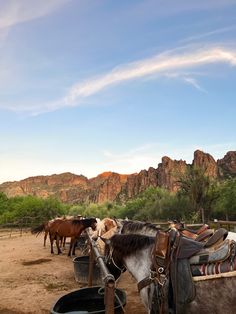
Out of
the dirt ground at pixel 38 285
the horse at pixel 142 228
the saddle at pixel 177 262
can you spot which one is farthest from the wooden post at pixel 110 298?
the dirt ground at pixel 38 285

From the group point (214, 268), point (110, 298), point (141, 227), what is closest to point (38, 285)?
point (141, 227)

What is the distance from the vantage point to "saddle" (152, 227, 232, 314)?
3.66 m

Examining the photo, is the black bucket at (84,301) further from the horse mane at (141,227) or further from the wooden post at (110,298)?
the wooden post at (110,298)

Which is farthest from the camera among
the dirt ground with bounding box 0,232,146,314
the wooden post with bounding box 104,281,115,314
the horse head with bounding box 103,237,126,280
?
the dirt ground with bounding box 0,232,146,314

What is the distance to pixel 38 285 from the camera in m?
9.23

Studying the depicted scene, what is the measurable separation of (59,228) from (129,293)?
28.9 feet

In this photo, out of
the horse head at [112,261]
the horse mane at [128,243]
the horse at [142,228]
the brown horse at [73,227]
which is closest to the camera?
the horse mane at [128,243]

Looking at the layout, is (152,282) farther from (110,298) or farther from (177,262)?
(110,298)

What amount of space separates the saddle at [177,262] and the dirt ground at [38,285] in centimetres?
304

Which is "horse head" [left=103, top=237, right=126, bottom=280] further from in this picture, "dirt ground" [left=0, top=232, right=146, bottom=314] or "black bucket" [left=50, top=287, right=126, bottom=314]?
"dirt ground" [left=0, top=232, right=146, bottom=314]

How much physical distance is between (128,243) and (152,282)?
0.67m

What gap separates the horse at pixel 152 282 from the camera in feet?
11.8

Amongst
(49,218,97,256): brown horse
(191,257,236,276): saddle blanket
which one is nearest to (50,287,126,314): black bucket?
(191,257,236,276): saddle blanket

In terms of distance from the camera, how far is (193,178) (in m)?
28.2
